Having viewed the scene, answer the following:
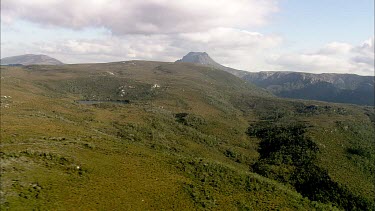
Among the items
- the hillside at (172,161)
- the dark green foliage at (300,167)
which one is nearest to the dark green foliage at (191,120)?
the hillside at (172,161)

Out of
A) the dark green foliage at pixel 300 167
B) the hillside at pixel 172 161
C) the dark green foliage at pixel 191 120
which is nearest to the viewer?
the hillside at pixel 172 161

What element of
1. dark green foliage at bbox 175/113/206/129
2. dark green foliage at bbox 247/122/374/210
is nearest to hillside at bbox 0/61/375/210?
dark green foliage at bbox 247/122/374/210

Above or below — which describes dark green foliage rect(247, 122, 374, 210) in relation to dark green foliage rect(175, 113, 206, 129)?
below

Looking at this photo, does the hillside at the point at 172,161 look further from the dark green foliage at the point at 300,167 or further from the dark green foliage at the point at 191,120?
the dark green foliage at the point at 191,120

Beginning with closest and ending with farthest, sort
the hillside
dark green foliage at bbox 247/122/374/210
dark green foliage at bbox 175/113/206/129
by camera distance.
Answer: the hillside, dark green foliage at bbox 247/122/374/210, dark green foliage at bbox 175/113/206/129

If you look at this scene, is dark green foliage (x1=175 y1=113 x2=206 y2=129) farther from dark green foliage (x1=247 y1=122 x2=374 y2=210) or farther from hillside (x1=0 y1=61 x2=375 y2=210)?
dark green foliage (x1=247 y1=122 x2=374 y2=210)

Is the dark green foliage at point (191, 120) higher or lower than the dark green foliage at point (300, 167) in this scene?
higher

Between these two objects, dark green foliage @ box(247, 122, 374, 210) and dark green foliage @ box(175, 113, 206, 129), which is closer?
dark green foliage @ box(247, 122, 374, 210)

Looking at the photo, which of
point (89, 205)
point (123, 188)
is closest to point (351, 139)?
point (123, 188)

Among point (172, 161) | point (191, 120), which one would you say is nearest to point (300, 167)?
point (172, 161)
